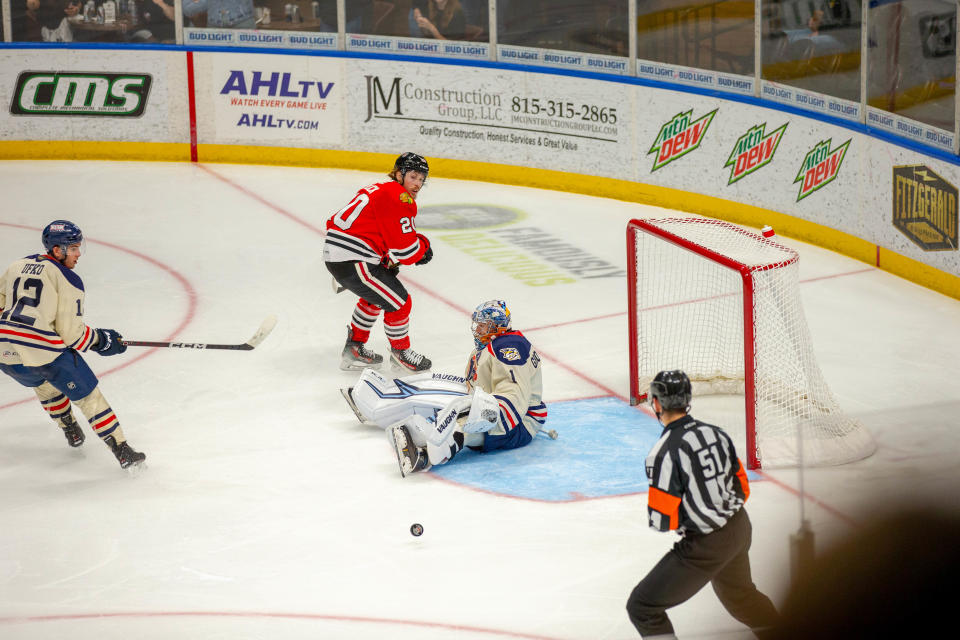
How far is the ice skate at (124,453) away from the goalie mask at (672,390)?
3.21 m

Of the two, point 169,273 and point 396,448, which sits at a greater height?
point 169,273

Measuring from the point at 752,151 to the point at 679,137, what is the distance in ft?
2.83

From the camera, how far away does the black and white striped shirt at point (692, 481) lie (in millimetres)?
3812

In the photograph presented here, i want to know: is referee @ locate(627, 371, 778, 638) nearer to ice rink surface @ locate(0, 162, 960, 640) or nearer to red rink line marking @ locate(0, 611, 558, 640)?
ice rink surface @ locate(0, 162, 960, 640)

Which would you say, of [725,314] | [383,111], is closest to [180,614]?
[725,314]

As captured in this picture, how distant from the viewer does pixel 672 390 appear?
3855 mm

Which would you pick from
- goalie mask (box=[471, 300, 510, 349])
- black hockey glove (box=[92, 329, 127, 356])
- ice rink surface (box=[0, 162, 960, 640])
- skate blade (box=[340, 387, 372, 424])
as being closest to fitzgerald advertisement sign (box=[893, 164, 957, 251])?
ice rink surface (box=[0, 162, 960, 640])

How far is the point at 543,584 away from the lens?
16.4 feet

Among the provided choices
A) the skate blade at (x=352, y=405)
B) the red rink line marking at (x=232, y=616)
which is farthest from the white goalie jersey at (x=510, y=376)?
the red rink line marking at (x=232, y=616)

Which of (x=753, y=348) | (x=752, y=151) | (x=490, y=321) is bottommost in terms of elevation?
(x=753, y=348)

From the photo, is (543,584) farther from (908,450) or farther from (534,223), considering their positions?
(534,223)

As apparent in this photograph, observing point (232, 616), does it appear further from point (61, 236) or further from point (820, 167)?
point (820, 167)

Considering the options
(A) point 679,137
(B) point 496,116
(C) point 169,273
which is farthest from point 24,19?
(A) point 679,137

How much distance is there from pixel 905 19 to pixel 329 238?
185 inches
